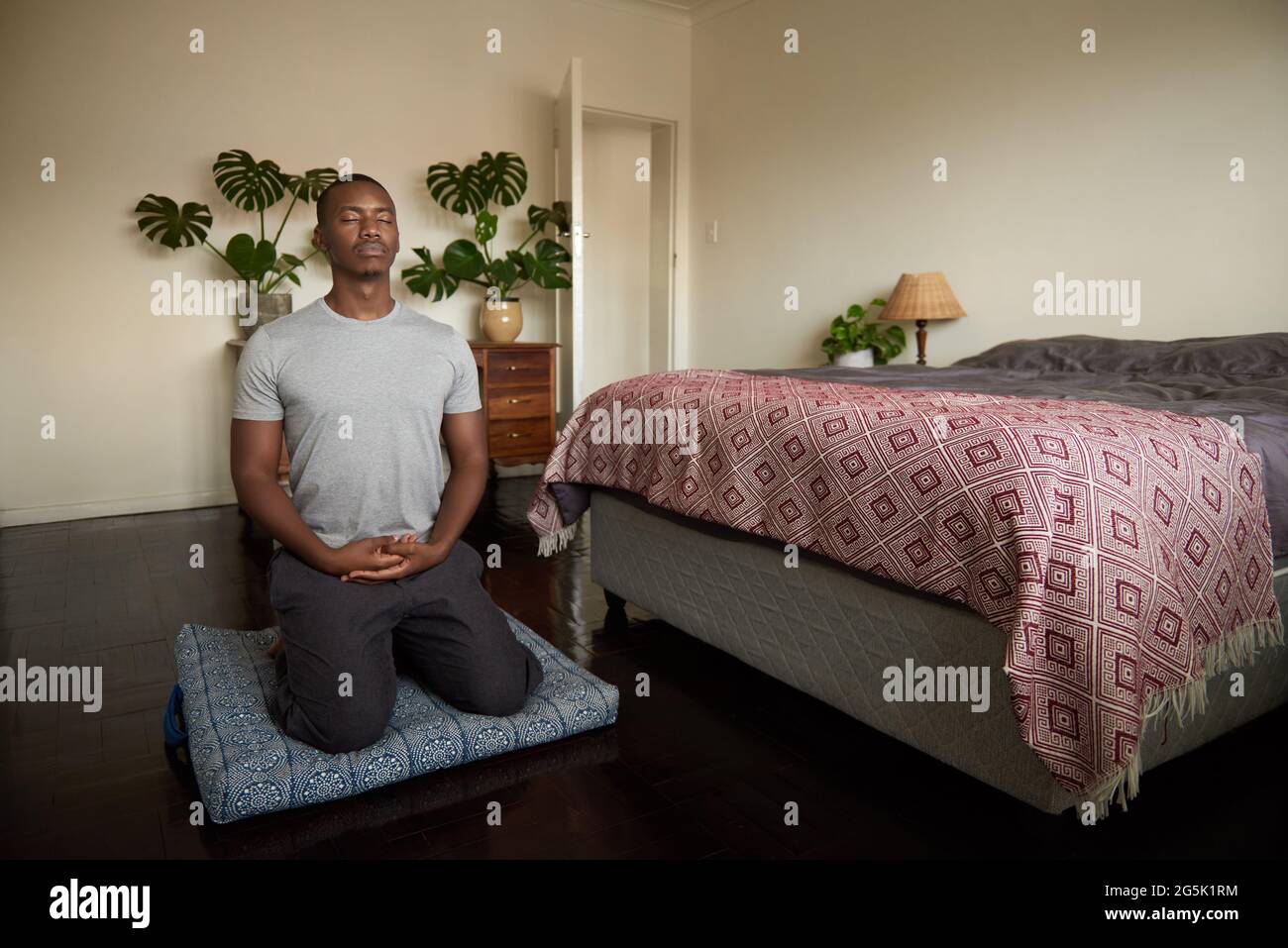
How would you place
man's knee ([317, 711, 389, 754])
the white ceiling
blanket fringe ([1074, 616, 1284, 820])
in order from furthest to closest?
the white ceiling < man's knee ([317, 711, 389, 754]) < blanket fringe ([1074, 616, 1284, 820])

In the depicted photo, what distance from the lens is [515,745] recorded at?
1884mm

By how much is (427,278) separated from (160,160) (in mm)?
1327

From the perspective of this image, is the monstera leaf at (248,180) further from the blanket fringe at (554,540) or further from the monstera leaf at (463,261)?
the blanket fringe at (554,540)

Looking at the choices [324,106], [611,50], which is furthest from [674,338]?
[324,106]

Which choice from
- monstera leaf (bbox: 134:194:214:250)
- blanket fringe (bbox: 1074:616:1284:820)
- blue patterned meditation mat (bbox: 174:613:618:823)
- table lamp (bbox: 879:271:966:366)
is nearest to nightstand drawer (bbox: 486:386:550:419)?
monstera leaf (bbox: 134:194:214:250)

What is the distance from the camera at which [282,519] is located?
179cm

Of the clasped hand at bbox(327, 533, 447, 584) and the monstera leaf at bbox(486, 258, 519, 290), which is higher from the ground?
the monstera leaf at bbox(486, 258, 519, 290)

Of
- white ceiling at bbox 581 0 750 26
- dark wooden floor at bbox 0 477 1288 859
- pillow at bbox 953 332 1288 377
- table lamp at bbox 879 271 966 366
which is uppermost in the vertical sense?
white ceiling at bbox 581 0 750 26

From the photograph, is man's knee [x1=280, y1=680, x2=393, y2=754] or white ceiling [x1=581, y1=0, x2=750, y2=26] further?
white ceiling [x1=581, y1=0, x2=750, y2=26]

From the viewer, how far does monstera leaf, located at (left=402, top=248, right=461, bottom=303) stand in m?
4.77

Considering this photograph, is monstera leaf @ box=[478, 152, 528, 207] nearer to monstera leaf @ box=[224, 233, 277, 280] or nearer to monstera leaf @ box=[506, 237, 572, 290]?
monstera leaf @ box=[506, 237, 572, 290]

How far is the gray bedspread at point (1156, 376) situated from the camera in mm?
1788

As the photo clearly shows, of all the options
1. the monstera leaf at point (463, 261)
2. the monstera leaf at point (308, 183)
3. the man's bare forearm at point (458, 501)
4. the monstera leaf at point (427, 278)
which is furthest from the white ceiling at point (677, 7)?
the man's bare forearm at point (458, 501)
